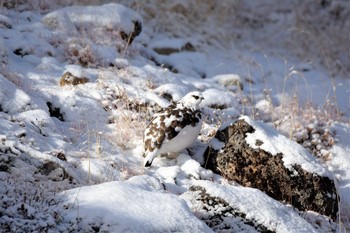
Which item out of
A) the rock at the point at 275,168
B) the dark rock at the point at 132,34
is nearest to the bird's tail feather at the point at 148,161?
the rock at the point at 275,168

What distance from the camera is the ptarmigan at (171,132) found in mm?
A: 5113

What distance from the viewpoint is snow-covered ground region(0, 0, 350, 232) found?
348 centimetres

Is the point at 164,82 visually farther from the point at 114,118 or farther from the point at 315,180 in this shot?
the point at 315,180

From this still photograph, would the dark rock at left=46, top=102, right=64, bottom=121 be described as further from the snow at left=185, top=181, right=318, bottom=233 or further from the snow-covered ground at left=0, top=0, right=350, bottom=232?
the snow at left=185, top=181, right=318, bottom=233

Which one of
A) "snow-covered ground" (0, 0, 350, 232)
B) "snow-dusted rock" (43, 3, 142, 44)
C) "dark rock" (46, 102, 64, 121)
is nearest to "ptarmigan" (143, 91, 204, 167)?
"snow-covered ground" (0, 0, 350, 232)

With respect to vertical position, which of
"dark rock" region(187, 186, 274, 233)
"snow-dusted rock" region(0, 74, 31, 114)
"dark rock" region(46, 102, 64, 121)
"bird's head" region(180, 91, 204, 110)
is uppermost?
"bird's head" region(180, 91, 204, 110)

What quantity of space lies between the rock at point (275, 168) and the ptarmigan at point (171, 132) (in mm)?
A: 422

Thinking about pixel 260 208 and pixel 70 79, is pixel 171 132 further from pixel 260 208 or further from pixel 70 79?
pixel 70 79

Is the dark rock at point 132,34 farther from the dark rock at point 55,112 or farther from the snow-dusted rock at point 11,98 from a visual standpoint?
the snow-dusted rock at point 11,98

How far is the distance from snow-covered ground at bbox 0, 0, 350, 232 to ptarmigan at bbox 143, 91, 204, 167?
0.70 feet

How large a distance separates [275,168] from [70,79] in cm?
323

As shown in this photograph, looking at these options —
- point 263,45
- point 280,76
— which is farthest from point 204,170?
point 263,45

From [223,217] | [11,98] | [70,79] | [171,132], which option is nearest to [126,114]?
[70,79]

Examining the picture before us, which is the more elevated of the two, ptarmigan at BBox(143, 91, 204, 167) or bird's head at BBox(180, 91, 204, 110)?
bird's head at BBox(180, 91, 204, 110)
